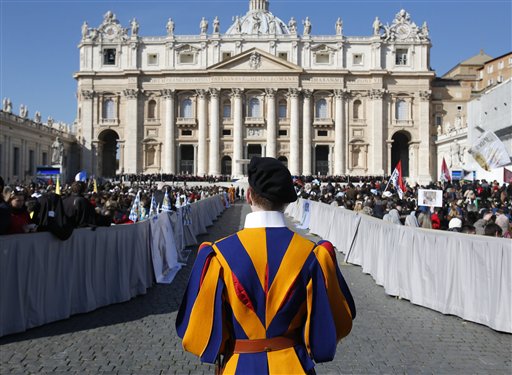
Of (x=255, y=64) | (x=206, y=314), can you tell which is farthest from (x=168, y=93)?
(x=206, y=314)

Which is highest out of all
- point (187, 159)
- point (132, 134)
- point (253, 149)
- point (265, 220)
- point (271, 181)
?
point (132, 134)

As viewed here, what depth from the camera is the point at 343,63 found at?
6350 centimetres

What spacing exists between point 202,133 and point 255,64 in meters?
10.6

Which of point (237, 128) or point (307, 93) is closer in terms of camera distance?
point (237, 128)

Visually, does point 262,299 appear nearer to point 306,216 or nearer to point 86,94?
point 306,216

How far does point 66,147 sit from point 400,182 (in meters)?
50.9

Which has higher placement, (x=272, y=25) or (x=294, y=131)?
(x=272, y=25)

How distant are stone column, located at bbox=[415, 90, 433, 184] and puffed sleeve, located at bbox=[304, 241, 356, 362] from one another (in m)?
62.0

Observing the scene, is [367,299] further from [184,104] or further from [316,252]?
[184,104]

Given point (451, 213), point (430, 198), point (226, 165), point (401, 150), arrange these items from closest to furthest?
point (451, 213), point (430, 198), point (226, 165), point (401, 150)

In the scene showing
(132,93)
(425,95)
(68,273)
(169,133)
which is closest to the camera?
(68,273)

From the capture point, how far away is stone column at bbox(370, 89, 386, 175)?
62.0 meters

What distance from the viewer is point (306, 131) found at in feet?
206

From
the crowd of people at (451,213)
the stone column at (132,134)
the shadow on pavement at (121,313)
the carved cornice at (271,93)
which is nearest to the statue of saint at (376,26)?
the carved cornice at (271,93)
